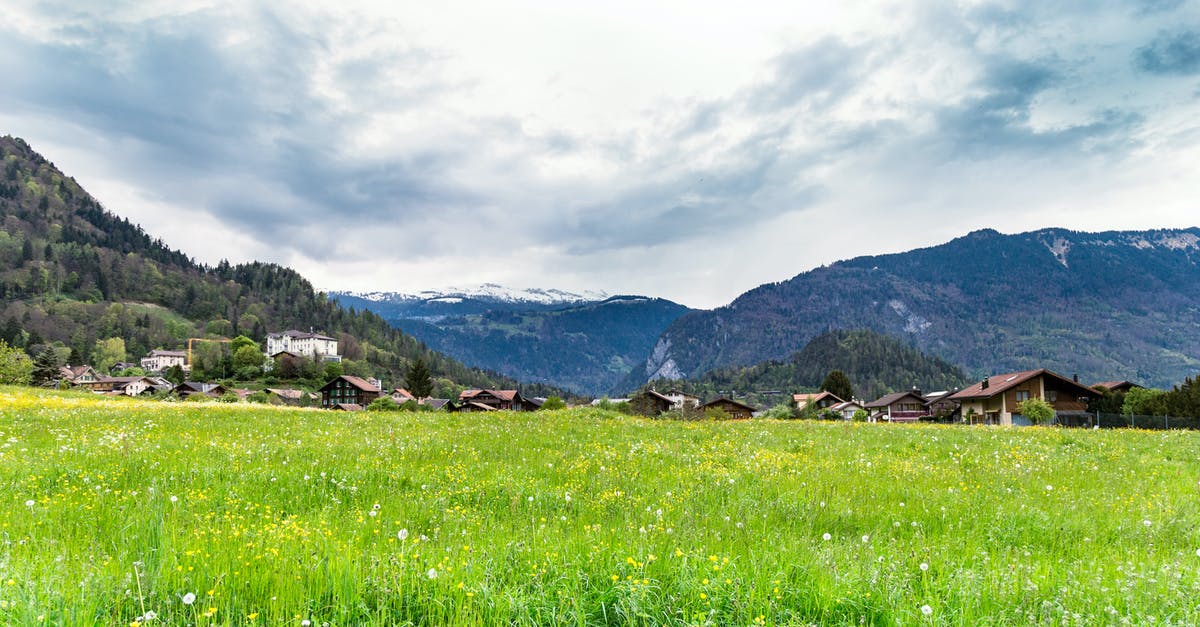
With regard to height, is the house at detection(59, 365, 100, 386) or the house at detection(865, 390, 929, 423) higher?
the house at detection(59, 365, 100, 386)

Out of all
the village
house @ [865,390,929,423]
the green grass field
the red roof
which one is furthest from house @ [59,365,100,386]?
house @ [865,390,929,423]

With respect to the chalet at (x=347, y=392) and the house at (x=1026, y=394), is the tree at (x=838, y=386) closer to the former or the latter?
the house at (x=1026, y=394)

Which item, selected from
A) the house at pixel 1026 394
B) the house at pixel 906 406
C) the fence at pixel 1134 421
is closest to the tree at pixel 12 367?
the fence at pixel 1134 421

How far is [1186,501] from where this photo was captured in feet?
31.6

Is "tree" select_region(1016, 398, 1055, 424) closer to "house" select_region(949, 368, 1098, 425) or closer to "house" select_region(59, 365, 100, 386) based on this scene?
"house" select_region(949, 368, 1098, 425)

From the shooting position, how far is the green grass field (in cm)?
436

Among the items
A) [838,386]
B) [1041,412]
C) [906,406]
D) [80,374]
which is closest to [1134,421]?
[1041,412]

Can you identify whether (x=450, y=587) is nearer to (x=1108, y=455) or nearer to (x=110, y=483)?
(x=110, y=483)

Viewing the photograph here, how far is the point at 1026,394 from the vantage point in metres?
87.7

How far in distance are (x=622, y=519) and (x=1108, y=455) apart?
51.2 ft

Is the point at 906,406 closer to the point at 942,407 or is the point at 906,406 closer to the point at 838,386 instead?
the point at 838,386

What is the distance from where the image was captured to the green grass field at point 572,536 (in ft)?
14.3

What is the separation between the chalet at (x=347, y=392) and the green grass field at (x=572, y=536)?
183m

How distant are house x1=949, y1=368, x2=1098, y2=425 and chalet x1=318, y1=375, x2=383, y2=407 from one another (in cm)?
15839
